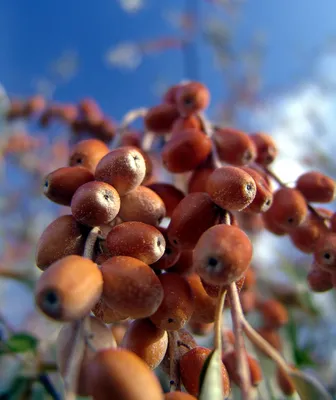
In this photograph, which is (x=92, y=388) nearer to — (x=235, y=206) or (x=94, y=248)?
(x=94, y=248)

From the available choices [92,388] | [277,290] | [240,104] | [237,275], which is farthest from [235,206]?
[240,104]

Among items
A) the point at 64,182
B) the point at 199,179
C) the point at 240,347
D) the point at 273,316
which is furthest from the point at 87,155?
the point at 273,316

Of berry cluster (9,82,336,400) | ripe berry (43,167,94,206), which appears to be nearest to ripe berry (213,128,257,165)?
berry cluster (9,82,336,400)

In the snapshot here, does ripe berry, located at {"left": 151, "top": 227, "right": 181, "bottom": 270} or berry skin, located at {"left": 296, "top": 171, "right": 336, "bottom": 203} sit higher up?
berry skin, located at {"left": 296, "top": 171, "right": 336, "bottom": 203}

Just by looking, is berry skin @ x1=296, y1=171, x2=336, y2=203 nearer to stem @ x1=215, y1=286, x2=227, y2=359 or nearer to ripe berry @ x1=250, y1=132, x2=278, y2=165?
ripe berry @ x1=250, y1=132, x2=278, y2=165

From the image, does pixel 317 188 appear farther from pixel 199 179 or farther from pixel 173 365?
pixel 173 365

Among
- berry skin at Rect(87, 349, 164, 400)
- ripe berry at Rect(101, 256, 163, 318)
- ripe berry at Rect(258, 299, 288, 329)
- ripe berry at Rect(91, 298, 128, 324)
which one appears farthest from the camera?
ripe berry at Rect(258, 299, 288, 329)
